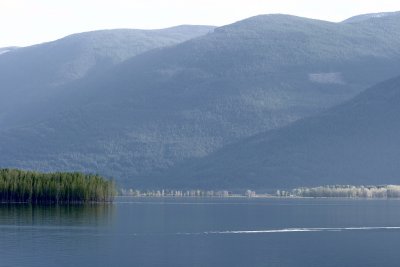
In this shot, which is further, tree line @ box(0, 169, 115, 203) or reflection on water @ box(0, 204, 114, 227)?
tree line @ box(0, 169, 115, 203)

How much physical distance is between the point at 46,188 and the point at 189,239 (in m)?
67.6

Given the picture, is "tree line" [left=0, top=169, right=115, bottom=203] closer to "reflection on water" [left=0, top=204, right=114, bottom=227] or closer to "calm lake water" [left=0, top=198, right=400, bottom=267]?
"reflection on water" [left=0, top=204, right=114, bottom=227]

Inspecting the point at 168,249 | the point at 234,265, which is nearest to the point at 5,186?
the point at 168,249

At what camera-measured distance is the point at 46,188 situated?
177 metres

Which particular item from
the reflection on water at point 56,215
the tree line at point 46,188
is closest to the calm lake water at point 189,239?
the reflection on water at point 56,215

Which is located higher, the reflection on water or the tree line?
the tree line

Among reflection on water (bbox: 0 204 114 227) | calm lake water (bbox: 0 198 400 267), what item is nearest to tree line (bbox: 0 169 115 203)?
reflection on water (bbox: 0 204 114 227)

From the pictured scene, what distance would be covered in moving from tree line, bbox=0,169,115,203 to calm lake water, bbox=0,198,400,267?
14684mm

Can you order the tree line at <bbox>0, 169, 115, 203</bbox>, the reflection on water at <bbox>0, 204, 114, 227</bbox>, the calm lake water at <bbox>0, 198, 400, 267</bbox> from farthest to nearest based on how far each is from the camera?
1. the tree line at <bbox>0, 169, 115, 203</bbox>
2. the reflection on water at <bbox>0, 204, 114, 227</bbox>
3. the calm lake water at <bbox>0, 198, 400, 267</bbox>

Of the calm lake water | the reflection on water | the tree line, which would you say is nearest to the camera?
the calm lake water

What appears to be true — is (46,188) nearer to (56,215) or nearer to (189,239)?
(56,215)

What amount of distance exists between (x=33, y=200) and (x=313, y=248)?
78.4 m

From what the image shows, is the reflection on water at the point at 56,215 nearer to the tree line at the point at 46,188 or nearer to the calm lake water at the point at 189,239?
the calm lake water at the point at 189,239

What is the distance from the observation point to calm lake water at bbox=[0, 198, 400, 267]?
310 feet
